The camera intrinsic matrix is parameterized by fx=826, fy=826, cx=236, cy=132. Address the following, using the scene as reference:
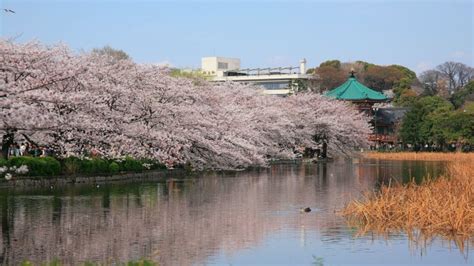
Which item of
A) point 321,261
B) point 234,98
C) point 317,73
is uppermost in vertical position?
point 317,73

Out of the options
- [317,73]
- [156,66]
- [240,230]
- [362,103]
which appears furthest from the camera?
[317,73]

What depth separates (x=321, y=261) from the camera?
46.9 ft

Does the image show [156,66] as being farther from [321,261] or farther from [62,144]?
[321,261]

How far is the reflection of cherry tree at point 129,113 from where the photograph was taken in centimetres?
2456

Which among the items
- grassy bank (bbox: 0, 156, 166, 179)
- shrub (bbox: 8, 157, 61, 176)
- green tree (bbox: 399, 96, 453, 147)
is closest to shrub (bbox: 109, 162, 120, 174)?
grassy bank (bbox: 0, 156, 166, 179)

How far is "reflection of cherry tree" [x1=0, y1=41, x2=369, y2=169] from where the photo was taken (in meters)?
24.6

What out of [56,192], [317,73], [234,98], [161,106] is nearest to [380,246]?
[56,192]

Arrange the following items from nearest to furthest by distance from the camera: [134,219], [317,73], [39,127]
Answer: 1. [134,219]
2. [39,127]
3. [317,73]

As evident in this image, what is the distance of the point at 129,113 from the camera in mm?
36312

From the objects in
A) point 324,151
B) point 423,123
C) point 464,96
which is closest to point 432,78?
point 464,96

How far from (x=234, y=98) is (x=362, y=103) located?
3202 centimetres

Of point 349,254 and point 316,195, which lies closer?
point 349,254

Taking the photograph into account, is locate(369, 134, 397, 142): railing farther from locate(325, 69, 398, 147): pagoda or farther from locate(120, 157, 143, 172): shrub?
locate(120, 157, 143, 172): shrub

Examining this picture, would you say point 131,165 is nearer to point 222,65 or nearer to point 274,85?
point 274,85
